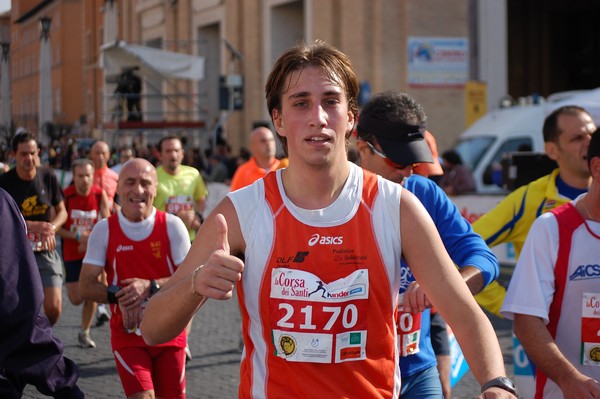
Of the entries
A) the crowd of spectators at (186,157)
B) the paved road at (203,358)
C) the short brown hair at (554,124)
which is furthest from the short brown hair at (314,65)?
the crowd of spectators at (186,157)

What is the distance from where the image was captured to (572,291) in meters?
4.06

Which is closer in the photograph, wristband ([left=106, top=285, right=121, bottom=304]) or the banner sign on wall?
wristband ([left=106, top=285, right=121, bottom=304])

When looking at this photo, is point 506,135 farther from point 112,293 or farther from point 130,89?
point 112,293

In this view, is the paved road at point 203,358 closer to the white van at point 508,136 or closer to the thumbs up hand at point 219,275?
the thumbs up hand at point 219,275

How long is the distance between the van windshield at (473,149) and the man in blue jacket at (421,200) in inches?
582

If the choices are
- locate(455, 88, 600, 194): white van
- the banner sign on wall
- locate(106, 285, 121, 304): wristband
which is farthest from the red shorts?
the banner sign on wall

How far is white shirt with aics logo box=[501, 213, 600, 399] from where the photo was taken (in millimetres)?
4039

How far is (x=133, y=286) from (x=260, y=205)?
2758 millimetres

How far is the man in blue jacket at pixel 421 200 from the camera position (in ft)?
14.2

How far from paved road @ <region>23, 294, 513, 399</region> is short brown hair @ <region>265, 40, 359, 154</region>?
5111mm

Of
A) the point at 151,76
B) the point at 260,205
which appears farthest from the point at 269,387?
the point at 151,76

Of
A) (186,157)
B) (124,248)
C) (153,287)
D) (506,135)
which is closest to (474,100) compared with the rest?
(506,135)

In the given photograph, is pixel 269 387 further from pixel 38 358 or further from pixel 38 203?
pixel 38 203

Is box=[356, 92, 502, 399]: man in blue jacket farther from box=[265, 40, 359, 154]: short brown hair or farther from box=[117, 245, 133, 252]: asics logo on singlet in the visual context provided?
box=[117, 245, 133, 252]: asics logo on singlet
